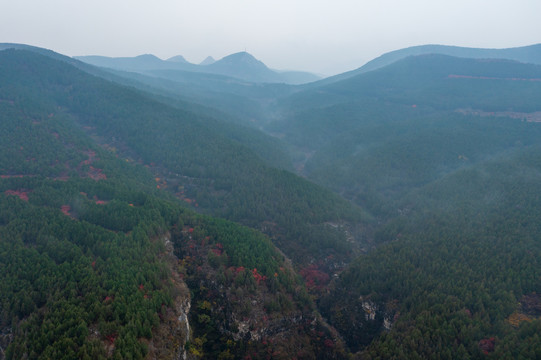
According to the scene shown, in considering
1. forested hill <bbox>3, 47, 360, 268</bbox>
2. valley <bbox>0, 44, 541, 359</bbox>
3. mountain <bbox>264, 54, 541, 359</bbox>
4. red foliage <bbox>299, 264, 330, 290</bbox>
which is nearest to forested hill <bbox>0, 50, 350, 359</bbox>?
valley <bbox>0, 44, 541, 359</bbox>

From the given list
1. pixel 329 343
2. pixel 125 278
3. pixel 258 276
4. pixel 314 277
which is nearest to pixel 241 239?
pixel 258 276

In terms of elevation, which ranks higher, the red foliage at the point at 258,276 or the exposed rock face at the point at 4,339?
the exposed rock face at the point at 4,339

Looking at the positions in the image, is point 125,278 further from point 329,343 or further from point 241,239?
point 329,343

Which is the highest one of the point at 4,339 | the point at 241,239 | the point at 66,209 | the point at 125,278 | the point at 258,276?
the point at 66,209

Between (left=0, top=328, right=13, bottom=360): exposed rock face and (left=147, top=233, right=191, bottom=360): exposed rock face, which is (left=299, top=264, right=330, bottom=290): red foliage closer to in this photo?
(left=147, top=233, right=191, bottom=360): exposed rock face

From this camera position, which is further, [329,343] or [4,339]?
[329,343]

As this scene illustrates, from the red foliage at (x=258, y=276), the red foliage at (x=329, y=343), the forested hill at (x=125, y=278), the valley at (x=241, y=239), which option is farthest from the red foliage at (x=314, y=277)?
the red foliage at (x=258, y=276)

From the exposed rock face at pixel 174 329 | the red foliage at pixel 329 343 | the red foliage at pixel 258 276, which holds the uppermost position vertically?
the exposed rock face at pixel 174 329

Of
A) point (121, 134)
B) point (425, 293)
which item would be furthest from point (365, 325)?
point (121, 134)

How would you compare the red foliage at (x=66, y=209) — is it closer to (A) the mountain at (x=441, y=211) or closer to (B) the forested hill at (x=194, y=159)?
(B) the forested hill at (x=194, y=159)
